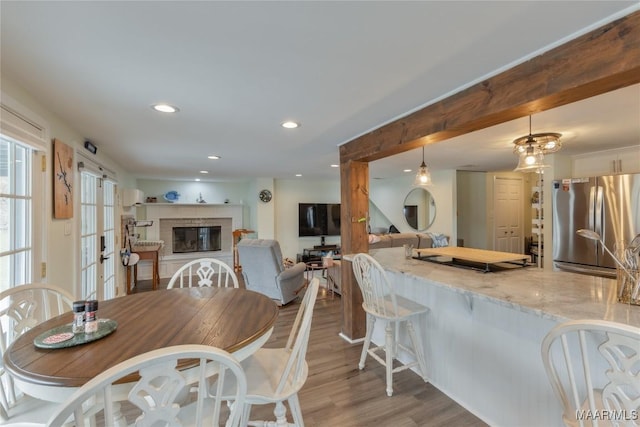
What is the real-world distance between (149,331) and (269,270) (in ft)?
9.33

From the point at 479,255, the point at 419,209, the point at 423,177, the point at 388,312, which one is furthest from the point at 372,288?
the point at 419,209

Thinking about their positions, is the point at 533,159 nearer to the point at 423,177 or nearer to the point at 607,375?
the point at 423,177

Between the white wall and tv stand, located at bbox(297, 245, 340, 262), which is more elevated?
the white wall

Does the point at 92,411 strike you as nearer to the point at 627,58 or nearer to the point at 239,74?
the point at 239,74

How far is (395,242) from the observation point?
195 inches

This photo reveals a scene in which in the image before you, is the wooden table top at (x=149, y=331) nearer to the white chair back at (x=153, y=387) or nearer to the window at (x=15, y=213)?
the white chair back at (x=153, y=387)

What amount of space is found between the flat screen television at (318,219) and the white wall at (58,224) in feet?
15.7

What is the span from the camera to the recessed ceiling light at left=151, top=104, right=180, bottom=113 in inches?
78.5

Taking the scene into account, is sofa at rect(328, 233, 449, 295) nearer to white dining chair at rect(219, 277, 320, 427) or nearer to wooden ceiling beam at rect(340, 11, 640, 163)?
wooden ceiling beam at rect(340, 11, 640, 163)

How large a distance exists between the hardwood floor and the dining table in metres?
0.90

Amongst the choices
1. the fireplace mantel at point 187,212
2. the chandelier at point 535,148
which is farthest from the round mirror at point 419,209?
the fireplace mantel at point 187,212

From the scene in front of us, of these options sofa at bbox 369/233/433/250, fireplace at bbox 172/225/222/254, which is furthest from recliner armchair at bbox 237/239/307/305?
fireplace at bbox 172/225/222/254

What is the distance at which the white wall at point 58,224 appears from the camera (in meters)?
1.79

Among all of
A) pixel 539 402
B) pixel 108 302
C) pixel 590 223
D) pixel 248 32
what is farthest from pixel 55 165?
pixel 590 223
